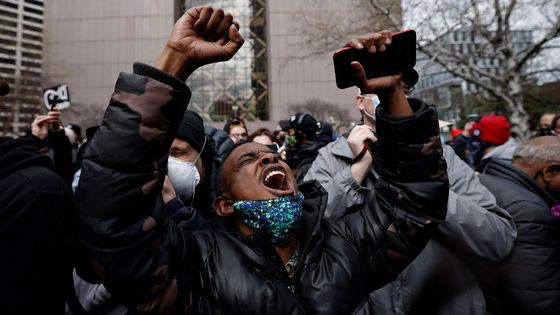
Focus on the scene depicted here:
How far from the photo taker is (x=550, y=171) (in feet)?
7.89

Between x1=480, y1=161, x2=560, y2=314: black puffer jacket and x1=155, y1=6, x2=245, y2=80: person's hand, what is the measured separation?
1.81 metres

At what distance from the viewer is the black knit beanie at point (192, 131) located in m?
2.54

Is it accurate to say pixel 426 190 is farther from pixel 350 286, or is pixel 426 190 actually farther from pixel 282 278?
pixel 282 278

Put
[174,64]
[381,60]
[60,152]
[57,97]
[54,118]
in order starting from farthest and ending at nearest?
1. [57,97]
2. [60,152]
3. [54,118]
4. [381,60]
5. [174,64]

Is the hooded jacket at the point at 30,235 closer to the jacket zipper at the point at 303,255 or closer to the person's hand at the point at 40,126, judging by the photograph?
the jacket zipper at the point at 303,255

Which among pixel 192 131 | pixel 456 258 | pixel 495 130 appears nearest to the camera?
pixel 456 258

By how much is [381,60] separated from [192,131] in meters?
1.48

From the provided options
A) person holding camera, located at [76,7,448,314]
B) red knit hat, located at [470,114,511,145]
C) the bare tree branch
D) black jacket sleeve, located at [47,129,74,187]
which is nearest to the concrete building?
the bare tree branch

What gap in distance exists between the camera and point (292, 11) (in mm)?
42875

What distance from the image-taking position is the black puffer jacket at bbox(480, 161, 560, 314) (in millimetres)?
2082

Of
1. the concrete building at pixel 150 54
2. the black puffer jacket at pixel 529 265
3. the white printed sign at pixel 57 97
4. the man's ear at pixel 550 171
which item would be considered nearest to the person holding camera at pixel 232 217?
the black puffer jacket at pixel 529 265

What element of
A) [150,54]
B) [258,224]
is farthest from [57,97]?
[150,54]

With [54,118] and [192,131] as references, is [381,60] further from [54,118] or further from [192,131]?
[54,118]

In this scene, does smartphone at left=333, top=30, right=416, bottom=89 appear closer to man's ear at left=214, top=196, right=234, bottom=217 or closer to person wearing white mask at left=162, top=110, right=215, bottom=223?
man's ear at left=214, top=196, right=234, bottom=217
